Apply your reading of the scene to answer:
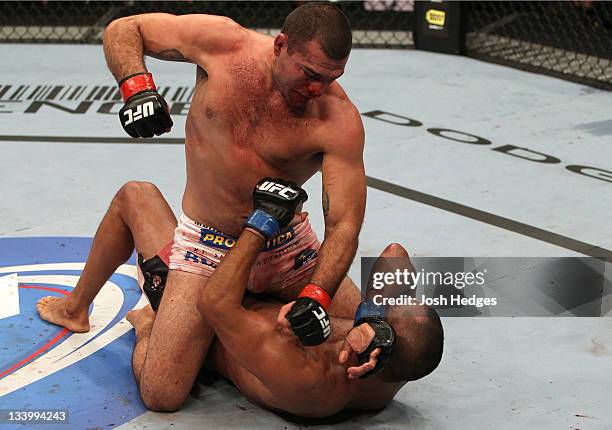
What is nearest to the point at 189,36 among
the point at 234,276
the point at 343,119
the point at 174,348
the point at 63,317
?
the point at 343,119

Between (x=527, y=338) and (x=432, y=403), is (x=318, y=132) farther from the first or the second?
(x=527, y=338)

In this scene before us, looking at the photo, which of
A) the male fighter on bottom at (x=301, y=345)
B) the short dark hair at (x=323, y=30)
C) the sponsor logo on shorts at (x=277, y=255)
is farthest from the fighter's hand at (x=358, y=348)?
the short dark hair at (x=323, y=30)

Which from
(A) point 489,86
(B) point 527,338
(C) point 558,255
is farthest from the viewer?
(A) point 489,86

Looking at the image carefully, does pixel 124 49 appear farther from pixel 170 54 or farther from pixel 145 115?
pixel 145 115

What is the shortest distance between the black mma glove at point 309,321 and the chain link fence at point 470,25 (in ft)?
14.3

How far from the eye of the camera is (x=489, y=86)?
6.75 m

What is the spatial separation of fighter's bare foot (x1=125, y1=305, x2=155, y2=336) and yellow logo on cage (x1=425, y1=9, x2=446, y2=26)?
4.28 metres

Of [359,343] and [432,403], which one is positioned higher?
[359,343]

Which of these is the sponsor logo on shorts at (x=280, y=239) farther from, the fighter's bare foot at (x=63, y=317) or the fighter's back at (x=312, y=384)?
the fighter's bare foot at (x=63, y=317)

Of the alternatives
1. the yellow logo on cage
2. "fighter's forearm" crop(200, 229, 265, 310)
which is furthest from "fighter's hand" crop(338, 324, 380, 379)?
the yellow logo on cage

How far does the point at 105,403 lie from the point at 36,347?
18.5 inches

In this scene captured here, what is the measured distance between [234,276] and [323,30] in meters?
0.73

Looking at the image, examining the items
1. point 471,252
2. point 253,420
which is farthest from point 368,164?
point 253,420

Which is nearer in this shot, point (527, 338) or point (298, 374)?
point (298, 374)
